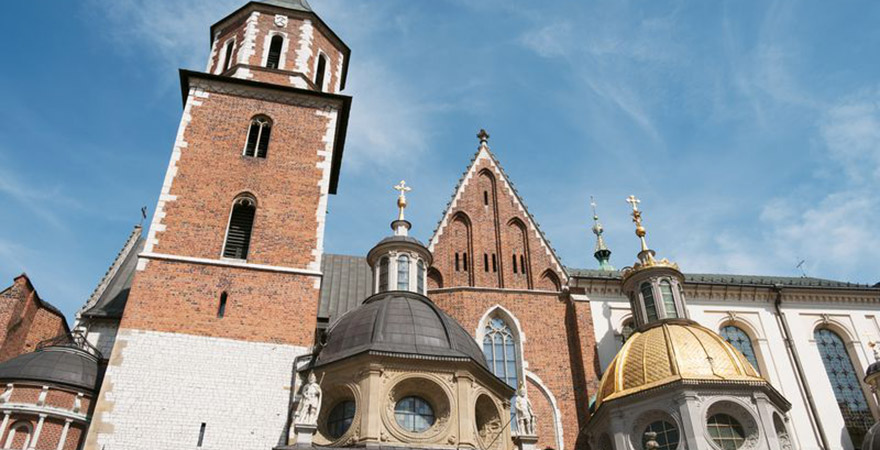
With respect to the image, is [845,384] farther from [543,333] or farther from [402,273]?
[402,273]

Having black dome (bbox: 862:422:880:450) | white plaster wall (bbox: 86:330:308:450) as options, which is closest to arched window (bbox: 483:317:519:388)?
white plaster wall (bbox: 86:330:308:450)

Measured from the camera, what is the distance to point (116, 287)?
2105 cm

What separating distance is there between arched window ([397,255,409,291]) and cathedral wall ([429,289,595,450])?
1.76 m

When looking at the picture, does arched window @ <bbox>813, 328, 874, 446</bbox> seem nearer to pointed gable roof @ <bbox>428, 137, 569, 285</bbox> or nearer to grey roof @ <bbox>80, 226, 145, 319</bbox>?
pointed gable roof @ <bbox>428, 137, 569, 285</bbox>

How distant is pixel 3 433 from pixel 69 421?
1218 millimetres

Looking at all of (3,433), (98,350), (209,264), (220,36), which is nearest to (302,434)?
(209,264)

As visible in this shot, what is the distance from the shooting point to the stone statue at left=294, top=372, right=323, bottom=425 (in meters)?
13.3

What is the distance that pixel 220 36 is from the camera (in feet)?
74.4

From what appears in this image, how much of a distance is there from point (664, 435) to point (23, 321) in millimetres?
16980

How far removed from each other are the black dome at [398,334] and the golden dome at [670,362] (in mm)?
3998

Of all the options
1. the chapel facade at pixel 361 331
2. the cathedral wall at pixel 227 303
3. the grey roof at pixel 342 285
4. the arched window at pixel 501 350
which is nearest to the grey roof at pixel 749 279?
the chapel facade at pixel 361 331

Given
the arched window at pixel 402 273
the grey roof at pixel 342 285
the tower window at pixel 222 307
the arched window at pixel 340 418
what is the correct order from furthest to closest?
1. the grey roof at pixel 342 285
2. the arched window at pixel 402 273
3. the tower window at pixel 222 307
4. the arched window at pixel 340 418

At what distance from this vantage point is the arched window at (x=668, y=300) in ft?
67.1

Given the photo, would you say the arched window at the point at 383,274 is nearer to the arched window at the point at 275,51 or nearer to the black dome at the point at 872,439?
the arched window at the point at 275,51
